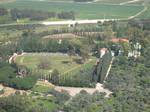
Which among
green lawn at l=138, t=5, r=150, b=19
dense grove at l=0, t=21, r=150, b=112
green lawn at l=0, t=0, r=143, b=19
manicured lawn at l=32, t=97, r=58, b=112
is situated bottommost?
manicured lawn at l=32, t=97, r=58, b=112

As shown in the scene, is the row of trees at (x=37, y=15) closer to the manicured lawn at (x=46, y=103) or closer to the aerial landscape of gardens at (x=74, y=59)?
the aerial landscape of gardens at (x=74, y=59)

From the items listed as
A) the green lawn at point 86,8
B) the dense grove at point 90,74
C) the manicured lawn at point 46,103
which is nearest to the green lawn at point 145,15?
the green lawn at point 86,8

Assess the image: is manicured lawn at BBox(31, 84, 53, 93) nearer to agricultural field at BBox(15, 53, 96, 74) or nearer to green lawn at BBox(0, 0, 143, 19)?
agricultural field at BBox(15, 53, 96, 74)

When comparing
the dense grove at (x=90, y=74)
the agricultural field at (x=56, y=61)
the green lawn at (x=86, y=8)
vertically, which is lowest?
the agricultural field at (x=56, y=61)

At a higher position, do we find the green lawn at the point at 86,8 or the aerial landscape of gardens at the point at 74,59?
the green lawn at the point at 86,8

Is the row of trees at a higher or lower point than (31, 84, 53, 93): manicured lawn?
higher

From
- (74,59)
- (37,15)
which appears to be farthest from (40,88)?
(37,15)

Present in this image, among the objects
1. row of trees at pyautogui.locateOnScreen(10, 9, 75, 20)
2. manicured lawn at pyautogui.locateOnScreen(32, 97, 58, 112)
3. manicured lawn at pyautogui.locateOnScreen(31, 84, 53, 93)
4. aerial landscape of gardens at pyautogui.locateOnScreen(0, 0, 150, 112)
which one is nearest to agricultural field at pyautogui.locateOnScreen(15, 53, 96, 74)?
aerial landscape of gardens at pyautogui.locateOnScreen(0, 0, 150, 112)

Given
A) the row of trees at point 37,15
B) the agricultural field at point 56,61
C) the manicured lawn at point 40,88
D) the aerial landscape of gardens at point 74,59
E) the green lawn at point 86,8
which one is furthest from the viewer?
the green lawn at point 86,8
